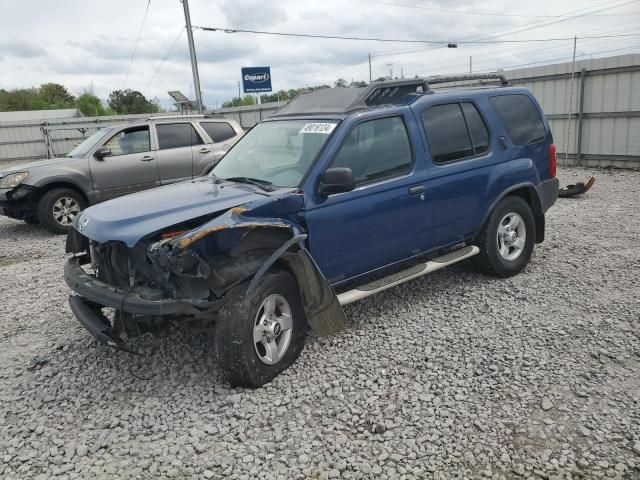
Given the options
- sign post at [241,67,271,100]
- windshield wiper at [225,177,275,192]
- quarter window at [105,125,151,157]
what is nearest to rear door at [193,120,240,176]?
quarter window at [105,125,151,157]

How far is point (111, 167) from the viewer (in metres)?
8.94

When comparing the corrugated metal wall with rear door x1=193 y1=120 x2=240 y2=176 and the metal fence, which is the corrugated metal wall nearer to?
the metal fence

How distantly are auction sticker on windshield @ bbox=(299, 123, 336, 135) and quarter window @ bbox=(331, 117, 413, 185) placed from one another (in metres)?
0.17

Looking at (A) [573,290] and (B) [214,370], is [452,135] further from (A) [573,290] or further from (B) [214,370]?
(B) [214,370]

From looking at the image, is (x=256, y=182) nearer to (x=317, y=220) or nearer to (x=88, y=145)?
(x=317, y=220)

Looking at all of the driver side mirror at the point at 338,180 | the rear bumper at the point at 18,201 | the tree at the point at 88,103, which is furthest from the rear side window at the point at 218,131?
the tree at the point at 88,103

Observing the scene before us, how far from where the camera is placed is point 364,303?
498 cm

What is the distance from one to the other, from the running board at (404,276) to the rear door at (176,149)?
18.9ft

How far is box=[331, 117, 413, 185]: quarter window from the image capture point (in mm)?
4184

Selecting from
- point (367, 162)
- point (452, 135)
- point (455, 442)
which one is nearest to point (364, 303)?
point (367, 162)

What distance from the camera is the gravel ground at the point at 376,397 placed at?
288 centimetres

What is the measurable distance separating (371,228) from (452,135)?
4.55 feet

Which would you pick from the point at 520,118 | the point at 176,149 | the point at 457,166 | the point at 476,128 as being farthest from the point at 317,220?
the point at 176,149

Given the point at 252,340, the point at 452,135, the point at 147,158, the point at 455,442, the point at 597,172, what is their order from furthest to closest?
→ 1. the point at 597,172
2. the point at 147,158
3. the point at 452,135
4. the point at 252,340
5. the point at 455,442
